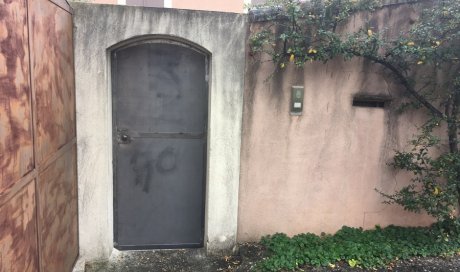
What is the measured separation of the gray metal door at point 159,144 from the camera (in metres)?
3.69

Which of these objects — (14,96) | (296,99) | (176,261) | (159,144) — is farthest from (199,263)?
(14,96)

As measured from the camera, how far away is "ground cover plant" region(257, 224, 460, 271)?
3.70 m

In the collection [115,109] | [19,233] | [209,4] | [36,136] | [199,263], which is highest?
[209,4]

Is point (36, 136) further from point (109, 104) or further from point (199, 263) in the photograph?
point (199, 263)

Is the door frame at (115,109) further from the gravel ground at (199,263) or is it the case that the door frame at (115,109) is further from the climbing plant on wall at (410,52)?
the climbing plant on wall at (410,52)

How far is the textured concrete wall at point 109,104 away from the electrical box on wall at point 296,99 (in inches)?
22.3

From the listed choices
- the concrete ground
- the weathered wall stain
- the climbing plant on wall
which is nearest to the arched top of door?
the weathered wall stain

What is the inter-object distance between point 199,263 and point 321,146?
1833 millimetres

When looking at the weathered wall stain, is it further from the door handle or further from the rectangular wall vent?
the rectangular wall vent

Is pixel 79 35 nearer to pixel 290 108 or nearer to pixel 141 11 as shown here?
A: pixel 141 11

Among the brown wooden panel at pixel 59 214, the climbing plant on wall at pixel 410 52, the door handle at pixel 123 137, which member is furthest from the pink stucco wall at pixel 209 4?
the brown wooden panel at pixel 59 214

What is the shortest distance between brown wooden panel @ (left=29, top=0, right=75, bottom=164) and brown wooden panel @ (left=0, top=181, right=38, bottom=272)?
0.32m

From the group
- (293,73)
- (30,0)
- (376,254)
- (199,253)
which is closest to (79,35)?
(30,0)

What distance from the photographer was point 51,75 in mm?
2701
